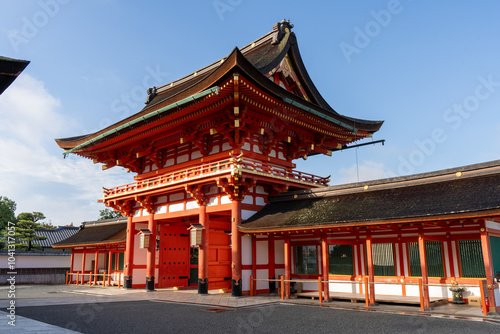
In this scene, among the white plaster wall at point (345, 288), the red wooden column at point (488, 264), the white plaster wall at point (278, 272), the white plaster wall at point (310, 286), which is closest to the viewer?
the red wooden column at point (488, 264)

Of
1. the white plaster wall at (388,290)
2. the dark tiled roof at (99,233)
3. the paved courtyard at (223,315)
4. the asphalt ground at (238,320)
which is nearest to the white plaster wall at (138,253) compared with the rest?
the dark tiled roof at (99,233)

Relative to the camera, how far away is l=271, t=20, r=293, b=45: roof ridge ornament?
74.1 ft

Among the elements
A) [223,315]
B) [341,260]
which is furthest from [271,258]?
[223,315]

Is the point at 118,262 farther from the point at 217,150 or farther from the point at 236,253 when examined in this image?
the point at 236,253

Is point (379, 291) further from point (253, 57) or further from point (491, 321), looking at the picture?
point (253, 57)

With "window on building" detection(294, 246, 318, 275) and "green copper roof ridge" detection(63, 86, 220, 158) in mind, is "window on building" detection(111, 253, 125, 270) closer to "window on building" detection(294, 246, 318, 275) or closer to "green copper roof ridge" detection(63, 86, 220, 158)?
"green copper roof ridge" detection(63, 86, 220, 158)

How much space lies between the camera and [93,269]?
3117 centimetres

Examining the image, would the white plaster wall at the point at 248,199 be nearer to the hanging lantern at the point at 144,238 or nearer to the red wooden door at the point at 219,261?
the red wooden door at the point at 219,261

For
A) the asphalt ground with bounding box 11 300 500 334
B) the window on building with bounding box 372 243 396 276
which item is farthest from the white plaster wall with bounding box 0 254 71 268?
the window on building with bounding box 372 243 396 276

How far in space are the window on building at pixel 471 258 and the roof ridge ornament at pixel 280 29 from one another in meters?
15.0

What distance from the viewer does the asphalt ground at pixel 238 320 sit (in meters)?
9.56

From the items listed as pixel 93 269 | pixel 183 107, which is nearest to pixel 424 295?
pixel 183 107

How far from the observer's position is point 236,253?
17.5m

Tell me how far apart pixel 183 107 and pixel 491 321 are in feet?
48.3
